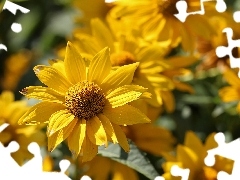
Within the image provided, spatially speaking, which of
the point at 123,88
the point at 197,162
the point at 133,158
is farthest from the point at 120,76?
the point at 197,162

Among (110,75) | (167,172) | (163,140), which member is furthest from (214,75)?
(110,75)

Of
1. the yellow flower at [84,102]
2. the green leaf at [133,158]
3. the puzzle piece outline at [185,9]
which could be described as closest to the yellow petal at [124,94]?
the yellow flower at [84,102]

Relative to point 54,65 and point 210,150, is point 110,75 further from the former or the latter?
point 210,150

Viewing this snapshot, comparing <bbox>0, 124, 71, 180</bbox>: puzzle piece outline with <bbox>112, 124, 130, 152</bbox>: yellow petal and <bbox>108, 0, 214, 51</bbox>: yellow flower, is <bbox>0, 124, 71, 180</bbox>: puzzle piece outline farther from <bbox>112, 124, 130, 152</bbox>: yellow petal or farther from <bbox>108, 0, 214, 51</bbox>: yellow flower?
<bbox>108, 0, 214, 51</bbox>: yellow flower

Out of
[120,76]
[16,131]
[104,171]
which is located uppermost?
[120,76]

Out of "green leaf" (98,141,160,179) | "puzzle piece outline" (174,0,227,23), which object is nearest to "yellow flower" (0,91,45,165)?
"green leaf" (98,141,160,179)

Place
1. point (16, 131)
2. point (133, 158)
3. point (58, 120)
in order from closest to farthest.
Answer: point (58, 120) < point (133, 158) < point (16, 131)

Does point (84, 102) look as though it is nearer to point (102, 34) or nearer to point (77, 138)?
point (77, 138)
